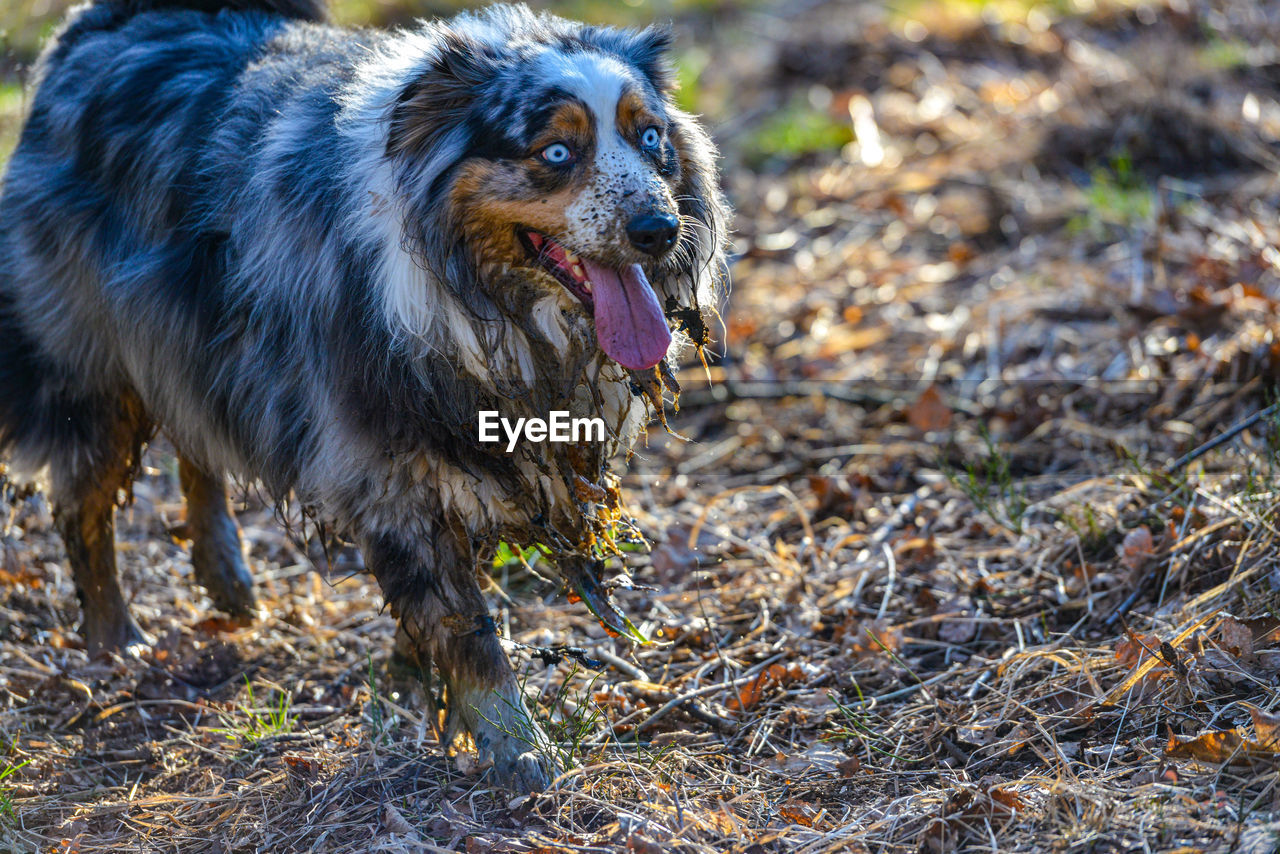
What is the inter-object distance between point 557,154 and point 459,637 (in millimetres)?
1333

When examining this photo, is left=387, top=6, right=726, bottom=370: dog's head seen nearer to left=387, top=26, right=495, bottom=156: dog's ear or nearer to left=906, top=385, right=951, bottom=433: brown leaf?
left=387, top=26, right=495, bottom=156: dog's ear

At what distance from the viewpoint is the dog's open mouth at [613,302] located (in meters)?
3.11

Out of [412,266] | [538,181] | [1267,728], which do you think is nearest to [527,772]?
[412,266]

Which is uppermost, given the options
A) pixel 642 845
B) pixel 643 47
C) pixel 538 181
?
pixel 643 47

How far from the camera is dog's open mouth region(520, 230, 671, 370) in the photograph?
10.2 feet

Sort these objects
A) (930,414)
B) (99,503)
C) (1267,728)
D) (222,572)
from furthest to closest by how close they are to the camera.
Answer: (930,414) → (222,572) → (99,503) → (1267,728)

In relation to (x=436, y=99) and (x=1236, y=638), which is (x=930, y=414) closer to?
(x=1236, y=638)

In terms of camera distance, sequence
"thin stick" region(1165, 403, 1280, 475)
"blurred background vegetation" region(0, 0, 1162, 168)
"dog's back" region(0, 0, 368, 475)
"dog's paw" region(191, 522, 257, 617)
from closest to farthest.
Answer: "dog's back" region(0, 0, 368, 475), "thin stick" region(1165, 403, 1280, 475), "dog's paw" region(191, 522, 257, 617), "blurred background vegetation" region(0, 0, 1162, 168)

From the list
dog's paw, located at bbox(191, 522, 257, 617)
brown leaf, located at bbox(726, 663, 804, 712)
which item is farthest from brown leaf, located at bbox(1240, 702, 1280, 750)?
dog's paw, located at bbox(191, 522, 257, 617)

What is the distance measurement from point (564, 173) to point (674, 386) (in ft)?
2.42

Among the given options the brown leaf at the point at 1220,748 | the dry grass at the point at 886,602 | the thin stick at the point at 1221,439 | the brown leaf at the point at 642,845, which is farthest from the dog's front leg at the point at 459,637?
the thin stick at the point at 1221,439

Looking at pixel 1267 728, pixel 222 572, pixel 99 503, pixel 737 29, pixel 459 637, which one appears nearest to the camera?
pixel 1267 728

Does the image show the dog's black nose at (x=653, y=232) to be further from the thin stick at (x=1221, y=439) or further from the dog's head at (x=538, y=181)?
the thin stick at (x=1221, y=439)

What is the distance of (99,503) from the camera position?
4.21m
